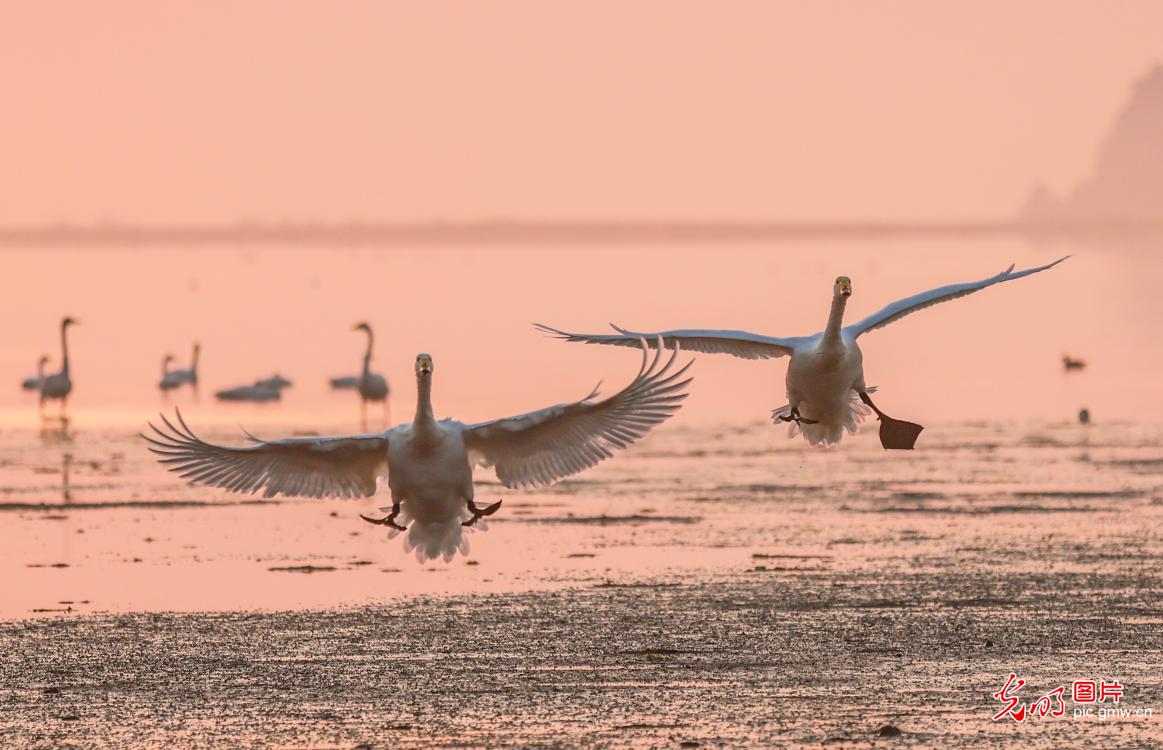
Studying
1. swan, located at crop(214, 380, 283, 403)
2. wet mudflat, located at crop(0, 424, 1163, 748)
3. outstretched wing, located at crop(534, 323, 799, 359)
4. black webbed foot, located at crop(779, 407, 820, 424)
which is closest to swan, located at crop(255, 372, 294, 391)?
swan, located at crop(214, 380, 283, 403)

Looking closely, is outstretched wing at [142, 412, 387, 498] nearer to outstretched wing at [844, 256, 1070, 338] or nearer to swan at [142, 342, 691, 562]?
→ swan at [142, 342, 691, 562]

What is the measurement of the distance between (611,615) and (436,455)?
133 inches

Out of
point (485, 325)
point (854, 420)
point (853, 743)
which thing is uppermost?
point (485, 325)

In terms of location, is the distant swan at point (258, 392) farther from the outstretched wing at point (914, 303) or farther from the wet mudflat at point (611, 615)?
the outstretched wing at point (914, 303)

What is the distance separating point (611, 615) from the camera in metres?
20.6

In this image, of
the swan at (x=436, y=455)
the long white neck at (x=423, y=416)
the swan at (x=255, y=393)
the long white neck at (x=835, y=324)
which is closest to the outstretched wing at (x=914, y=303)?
the long white neck at (x=835, y=324)

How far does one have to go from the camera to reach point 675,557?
24.1 meters

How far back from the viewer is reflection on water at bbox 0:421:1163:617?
22.9 metres

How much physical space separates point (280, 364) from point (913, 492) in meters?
33.5

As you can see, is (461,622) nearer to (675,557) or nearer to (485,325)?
(675,557)

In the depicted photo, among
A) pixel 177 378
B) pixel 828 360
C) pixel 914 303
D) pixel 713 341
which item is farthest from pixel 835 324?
pixel 177 378

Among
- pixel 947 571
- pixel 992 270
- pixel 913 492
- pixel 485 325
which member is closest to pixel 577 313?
pixel 485 325

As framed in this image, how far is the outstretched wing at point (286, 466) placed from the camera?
1841 cm

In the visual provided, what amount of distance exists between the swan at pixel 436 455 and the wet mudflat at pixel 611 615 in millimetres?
1253
